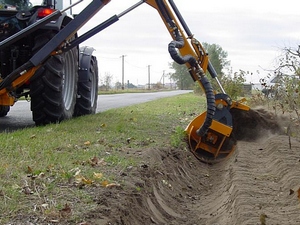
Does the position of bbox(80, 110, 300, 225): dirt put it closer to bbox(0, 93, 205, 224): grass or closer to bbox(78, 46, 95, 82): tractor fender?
bbox(0, 93, 205, 224): grass

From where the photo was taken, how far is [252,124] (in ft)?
29.7

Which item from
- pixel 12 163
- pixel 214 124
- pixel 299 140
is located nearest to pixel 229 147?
pixel 214 124

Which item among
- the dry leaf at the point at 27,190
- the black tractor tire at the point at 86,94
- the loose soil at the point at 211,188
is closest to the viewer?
the dry leaf at the point at 27,190

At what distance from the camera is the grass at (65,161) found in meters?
3.88

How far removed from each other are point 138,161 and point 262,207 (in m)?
1.62

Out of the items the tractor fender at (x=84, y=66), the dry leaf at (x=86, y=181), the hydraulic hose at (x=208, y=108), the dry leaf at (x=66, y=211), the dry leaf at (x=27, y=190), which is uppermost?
the tractor fender at (x=84, y=66)

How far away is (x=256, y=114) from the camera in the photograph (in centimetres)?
903

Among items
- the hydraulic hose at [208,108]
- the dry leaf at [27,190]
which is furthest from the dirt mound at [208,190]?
the dry leaf at [27,190]

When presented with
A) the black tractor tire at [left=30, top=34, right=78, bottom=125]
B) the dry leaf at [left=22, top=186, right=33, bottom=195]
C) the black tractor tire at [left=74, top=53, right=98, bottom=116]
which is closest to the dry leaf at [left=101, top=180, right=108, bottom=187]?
the dry leaf at [left=22, top=186, right=33, bottom=195]

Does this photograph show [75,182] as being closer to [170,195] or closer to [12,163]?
[12,163]

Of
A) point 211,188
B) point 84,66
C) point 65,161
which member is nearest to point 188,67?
point 211,188

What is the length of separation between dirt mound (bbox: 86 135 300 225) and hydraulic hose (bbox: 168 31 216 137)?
525mm

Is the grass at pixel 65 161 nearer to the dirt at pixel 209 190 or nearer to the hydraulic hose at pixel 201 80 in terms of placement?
the dirt at pixel 209 190

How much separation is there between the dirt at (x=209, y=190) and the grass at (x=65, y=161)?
0.18 meters
